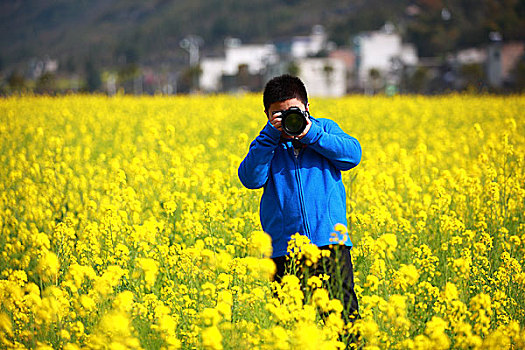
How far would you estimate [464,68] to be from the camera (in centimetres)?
4097

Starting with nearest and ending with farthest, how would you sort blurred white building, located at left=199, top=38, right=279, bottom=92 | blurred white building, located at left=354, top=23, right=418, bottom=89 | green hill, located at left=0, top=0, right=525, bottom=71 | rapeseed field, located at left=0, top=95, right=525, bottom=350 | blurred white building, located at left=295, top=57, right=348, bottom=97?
rapeseed field, located at left=0, top=95, right=525, bottom=350, blurred white building, located at left=295, top=57, right=348, bottom=97, green hill, located at left=0, top=0, right=525, bottom=71, blurred white building, located at left=354, top=23, right=418, bottom=89, blurred white building, located at left=199, top=38, right=279, bottom=92

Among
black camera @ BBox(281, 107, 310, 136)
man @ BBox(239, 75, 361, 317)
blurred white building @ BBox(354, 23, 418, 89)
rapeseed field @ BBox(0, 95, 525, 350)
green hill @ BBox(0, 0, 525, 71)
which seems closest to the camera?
rapeseed field @ BBox(0, 95, 525, 350)

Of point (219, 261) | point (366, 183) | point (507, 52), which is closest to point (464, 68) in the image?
point (507, 52)

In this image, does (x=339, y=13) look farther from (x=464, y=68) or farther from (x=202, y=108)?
(x=202, y=108)

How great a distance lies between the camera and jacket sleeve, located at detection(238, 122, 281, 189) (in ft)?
9.70

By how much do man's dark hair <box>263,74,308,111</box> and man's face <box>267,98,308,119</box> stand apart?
0.01m

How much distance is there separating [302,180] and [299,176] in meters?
0.02

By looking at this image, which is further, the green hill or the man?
the green hill

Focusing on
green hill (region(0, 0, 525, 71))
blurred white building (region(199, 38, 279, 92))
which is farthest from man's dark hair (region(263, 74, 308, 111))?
blurred white building (region(199, 38, 279, 92))

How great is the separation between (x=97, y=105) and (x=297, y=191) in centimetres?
1333

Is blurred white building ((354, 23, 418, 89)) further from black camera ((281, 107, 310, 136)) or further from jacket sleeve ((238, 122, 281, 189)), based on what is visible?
black camera ((281, 107, 310, 136))

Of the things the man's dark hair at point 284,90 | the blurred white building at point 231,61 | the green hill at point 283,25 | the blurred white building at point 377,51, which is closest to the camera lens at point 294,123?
the man's dark hair at point 284,90

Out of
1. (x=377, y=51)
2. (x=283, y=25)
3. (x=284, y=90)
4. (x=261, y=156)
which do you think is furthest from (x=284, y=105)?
(x=283, y=25)

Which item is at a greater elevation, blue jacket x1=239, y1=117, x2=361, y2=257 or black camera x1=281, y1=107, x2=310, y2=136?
black camera x1=281, y1=107, x2=310, y2=136
